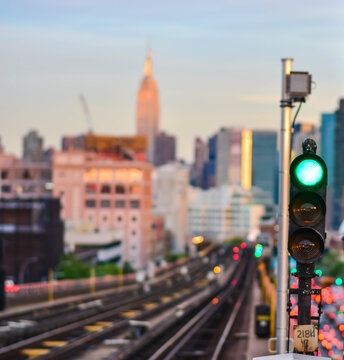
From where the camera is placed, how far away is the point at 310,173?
12.9 metres

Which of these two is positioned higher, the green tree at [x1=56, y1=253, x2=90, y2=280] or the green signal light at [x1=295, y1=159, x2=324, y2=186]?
the green signal light at [x1=295, y1=159, x2=324, y2=186]

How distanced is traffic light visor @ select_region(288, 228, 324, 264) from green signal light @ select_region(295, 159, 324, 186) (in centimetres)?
67

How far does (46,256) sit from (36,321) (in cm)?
6609

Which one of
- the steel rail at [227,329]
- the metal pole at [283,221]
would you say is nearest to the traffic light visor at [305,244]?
the metal pole at [283,221]

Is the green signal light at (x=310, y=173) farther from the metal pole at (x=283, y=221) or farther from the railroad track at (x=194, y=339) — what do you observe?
the railroad track at (x=194, y=339)

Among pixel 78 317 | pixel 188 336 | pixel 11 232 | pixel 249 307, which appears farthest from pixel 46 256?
pixel 188 336

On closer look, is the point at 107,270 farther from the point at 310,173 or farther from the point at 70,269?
the point at 310,173

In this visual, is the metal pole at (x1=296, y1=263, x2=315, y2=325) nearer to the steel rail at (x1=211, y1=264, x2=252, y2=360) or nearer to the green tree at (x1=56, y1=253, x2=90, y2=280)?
the steel rail at (x1=211, y1=264, x2=252, y2=360)

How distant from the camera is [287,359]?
13203mm

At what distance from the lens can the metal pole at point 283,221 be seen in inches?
792

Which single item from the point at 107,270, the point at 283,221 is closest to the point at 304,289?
the point at 283,221

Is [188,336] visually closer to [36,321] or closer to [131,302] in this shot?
[36,321]

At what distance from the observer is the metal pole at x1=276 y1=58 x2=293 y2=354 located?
2012cm

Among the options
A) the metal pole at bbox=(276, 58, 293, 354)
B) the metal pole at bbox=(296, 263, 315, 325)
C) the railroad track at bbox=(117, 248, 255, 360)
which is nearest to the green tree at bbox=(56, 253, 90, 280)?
the railroad track at bbox=(117, 248, 255, 360)
